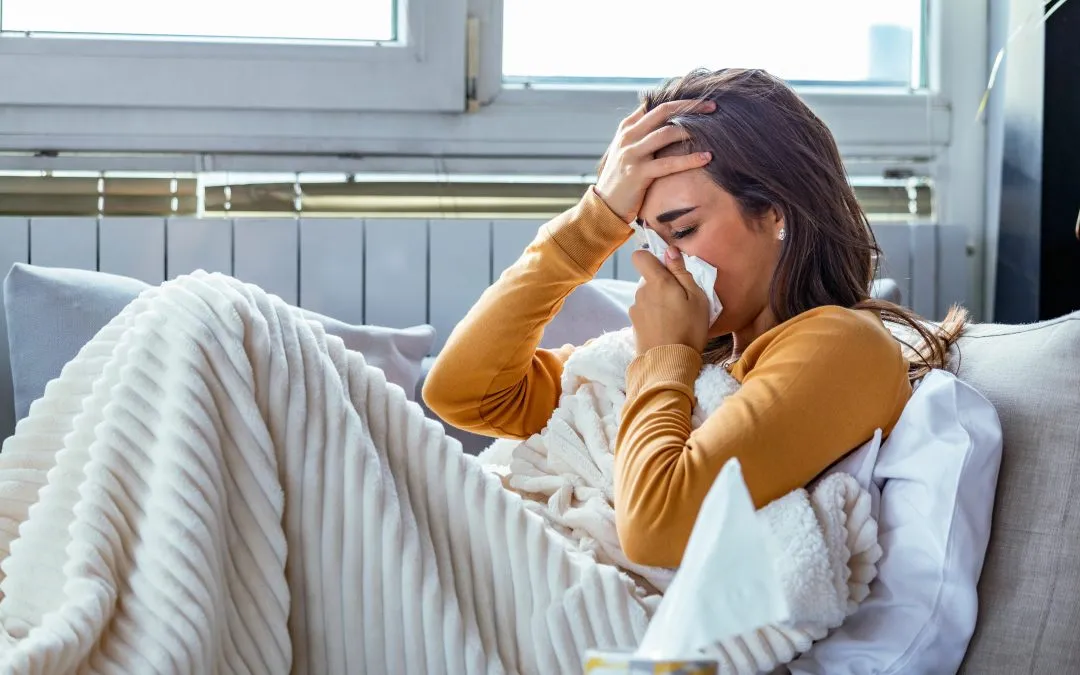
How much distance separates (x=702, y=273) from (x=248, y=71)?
111cm

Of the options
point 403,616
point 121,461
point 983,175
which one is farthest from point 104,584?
point 983,175

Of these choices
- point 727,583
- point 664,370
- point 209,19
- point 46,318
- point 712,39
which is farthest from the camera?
point 712,39

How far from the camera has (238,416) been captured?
3.05 ft

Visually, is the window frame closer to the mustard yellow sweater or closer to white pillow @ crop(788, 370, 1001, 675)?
the mustard yellow sweater

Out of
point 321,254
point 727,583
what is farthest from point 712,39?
point 727,583

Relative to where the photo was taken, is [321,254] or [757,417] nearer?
[757,417]

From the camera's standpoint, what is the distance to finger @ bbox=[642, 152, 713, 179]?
45.4 inches

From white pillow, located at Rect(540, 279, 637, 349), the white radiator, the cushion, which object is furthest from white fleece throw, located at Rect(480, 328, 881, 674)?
the white radiator

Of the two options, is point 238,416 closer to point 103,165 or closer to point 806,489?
point 806,489

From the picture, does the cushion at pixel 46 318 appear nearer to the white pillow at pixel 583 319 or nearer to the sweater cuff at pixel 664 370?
the white pillow at pixel 583 319

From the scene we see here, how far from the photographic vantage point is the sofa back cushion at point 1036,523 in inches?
37.6

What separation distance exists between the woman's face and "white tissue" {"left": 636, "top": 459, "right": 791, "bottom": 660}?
0.77 metres

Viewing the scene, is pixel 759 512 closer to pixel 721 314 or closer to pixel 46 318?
pixel 721 314

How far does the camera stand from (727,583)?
0.41 meters
